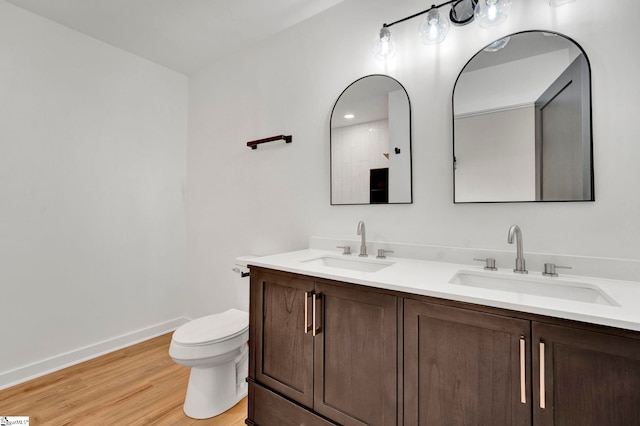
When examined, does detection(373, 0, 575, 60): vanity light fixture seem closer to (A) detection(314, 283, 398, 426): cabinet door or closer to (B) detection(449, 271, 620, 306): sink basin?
(B) detection(449, 271, 620, 306): sink basin

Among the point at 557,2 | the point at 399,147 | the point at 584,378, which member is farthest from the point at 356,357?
the point at 557,2

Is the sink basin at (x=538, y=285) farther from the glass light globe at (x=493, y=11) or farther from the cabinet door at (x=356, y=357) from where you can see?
the glass light globe at (x=493, y=11)

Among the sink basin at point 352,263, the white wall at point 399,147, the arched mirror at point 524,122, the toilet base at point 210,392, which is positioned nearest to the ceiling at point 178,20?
the white wall at point 399,147

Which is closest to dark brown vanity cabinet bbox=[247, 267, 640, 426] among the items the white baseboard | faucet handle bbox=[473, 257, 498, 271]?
faucet handle bbox=[473, 257, 498, 271]

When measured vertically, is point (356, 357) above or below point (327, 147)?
below

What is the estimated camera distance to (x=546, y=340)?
82cm

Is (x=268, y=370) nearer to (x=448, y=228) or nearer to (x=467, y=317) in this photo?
(x=467, y=317)

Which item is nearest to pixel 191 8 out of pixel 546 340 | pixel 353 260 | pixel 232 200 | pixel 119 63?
pixel 119 63

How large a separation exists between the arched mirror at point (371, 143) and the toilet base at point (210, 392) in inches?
49.4

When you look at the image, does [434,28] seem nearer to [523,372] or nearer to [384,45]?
[384,45]

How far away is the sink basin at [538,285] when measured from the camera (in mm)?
1070

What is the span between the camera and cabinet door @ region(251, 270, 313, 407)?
1.32 metres

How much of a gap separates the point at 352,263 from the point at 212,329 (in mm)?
929

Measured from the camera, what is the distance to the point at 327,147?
1965 millimetres
